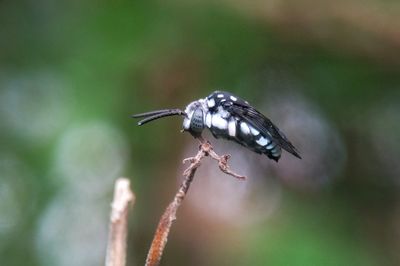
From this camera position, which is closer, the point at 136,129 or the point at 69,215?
the point at 136,129

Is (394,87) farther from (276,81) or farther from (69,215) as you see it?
(69,215)

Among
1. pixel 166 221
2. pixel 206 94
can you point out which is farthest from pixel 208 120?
pixel 206 94

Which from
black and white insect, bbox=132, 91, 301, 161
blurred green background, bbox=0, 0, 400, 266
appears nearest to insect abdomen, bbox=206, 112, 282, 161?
black and white insect, bbox=132, 91, 301, 161

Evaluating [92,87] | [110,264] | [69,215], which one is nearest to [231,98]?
[110,264]

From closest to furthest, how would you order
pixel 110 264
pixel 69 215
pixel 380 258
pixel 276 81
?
pixel 110 264
pixel 380 258
pixel 276 81
pixel 69 215

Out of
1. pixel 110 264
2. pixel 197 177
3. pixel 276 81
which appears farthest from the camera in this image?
pixel 197 177
